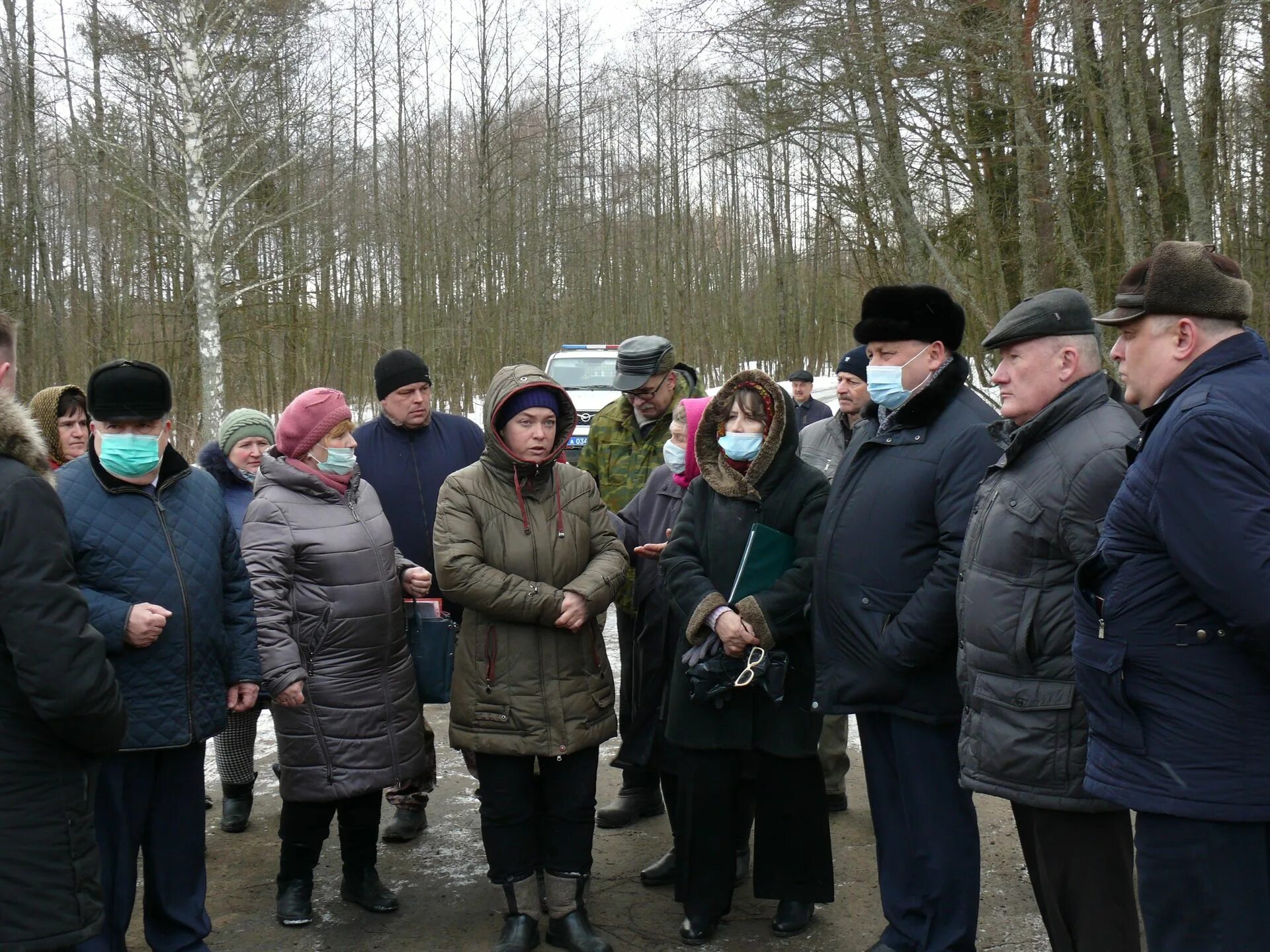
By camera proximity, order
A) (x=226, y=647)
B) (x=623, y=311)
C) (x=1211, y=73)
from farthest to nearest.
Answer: (x=623, y=311) < (x=1211, y=73) < (x=226, y=647)

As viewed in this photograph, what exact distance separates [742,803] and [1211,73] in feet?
27.7

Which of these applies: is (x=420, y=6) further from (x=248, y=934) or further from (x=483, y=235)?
(x=248, y=934)

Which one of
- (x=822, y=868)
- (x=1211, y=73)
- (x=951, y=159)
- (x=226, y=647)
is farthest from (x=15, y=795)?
(x=1211, y=73)

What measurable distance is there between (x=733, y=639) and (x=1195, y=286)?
1888 mm

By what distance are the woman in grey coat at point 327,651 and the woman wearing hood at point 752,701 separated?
1.08m

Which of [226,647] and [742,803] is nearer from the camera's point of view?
[226,647]

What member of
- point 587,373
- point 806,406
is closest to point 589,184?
point 587,373

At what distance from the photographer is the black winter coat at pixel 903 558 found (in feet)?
11.2

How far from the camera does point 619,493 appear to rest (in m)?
5.41

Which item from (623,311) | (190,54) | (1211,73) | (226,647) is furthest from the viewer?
(623,311)

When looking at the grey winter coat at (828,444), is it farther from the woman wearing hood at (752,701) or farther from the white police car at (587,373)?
the white police car at (587,373)

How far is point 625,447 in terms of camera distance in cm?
544

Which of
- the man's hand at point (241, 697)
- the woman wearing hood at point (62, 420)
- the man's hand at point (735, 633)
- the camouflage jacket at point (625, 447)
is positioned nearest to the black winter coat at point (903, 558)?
the man's hand at point (735, 633)

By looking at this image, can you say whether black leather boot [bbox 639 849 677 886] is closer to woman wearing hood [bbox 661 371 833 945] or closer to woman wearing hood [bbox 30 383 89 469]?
woman wearing hood [bbox 661 371 833 945]
